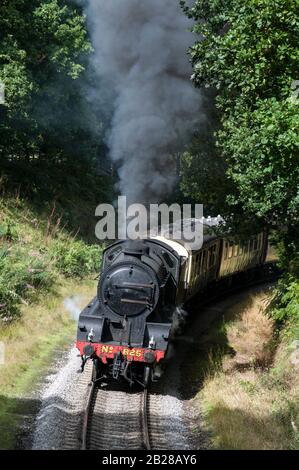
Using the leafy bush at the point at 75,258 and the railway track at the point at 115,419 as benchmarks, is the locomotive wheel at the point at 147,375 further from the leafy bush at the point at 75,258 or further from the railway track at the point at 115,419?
the leafy bush at the point at 75,258

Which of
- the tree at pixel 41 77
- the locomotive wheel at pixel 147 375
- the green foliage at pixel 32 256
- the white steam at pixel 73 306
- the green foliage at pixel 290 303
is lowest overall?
the locomotive wheel at pixel 147 375

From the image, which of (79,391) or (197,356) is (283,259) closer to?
(197,356)

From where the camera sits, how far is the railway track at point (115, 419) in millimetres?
8992

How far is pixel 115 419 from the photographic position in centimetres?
1005

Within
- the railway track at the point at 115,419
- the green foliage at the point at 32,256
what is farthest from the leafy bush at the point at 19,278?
the railway track at the point at 115,419

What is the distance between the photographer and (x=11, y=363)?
39.8 feet

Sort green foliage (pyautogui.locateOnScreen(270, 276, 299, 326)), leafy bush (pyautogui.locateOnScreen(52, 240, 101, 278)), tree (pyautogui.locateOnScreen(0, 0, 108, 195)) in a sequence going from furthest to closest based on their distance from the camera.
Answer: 1. leafy bush (pyautogui.locateOnScreen(52, 240, 101, 278))
2. tree (pyautogui.locateOnScreen(0, 0, 108, 195))
3. green foliage (pyautogui.locateOnScreen(270, 276, 299, 326))

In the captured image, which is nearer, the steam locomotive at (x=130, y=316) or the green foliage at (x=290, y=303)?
the steam locomotive at (x=130, y=316)

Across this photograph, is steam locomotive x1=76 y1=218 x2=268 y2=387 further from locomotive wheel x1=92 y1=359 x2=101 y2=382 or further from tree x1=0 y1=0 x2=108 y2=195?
tree x1=0 y1=0 x2=108 y2=195

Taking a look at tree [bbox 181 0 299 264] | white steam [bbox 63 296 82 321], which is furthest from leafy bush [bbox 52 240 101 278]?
tree [bbox 181 0 299 264]

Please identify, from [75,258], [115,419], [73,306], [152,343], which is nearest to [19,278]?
[73,306]

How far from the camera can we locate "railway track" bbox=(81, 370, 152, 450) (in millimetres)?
8992

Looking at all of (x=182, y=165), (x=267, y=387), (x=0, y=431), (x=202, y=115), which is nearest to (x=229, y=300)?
(x=182, y=165)

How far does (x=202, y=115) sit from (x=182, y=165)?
1.69m
